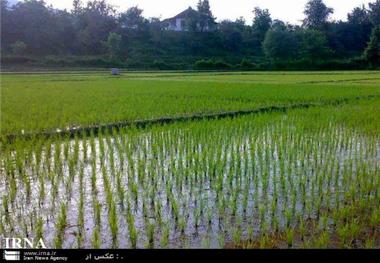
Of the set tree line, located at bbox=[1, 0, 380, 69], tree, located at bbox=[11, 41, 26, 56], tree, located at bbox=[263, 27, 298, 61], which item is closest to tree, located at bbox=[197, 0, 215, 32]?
tree line, located at bbox=[1, 0, 380, 69]

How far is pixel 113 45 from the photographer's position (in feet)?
107

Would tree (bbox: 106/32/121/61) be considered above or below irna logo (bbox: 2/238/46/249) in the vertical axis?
above

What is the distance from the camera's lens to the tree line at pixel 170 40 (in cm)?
3166

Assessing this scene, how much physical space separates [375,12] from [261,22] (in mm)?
10799

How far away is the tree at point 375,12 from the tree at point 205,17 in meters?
15.3

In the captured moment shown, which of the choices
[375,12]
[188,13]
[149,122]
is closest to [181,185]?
[149,122]

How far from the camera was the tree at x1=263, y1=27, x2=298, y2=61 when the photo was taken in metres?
36.3

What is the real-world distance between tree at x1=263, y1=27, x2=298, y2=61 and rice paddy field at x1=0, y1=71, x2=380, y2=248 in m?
29.2

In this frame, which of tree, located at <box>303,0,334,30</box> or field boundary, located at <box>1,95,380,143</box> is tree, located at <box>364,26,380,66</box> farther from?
field boundary, located at <box>1,95,380,143</box>

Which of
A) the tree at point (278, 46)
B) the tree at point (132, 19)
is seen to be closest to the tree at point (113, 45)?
the tree at point (132, 19)

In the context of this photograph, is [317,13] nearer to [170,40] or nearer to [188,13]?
[188,13]

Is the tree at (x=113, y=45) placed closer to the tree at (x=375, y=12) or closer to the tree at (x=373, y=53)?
the tree at (x=373, y=53)

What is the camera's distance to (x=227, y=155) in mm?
5008
